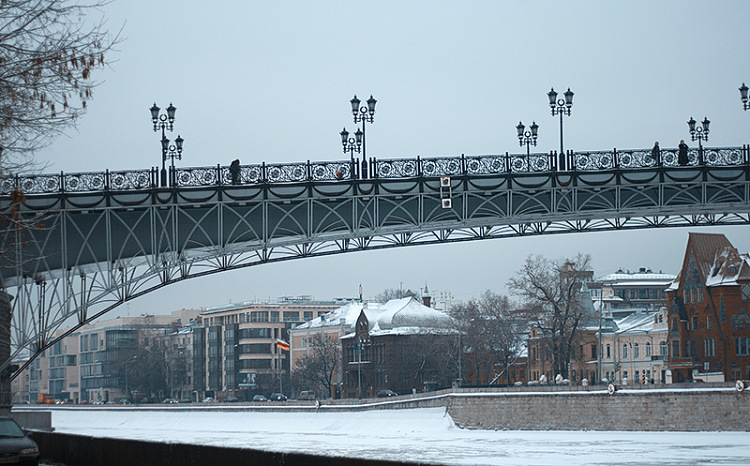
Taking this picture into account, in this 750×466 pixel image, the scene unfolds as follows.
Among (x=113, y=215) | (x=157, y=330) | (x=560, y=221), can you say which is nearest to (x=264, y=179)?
(x=113, y=215)

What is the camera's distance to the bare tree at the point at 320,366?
4747 inches

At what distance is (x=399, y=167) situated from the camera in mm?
46531

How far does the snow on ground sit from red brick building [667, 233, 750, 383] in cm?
2079

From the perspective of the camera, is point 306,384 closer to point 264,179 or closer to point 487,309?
point 487,309

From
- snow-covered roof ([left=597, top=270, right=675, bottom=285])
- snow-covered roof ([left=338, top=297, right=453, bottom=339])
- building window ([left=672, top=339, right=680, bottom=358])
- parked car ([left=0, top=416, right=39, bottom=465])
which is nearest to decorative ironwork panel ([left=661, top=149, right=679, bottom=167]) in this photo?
parked car ([left=0, top=416, right=39, bottom=465])

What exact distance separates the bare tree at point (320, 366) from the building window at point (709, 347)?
44458 mm

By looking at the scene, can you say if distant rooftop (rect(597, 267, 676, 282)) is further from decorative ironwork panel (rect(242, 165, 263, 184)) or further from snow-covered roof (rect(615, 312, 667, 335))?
decorative ironwork panel (rect(242, 165, 263, 184))

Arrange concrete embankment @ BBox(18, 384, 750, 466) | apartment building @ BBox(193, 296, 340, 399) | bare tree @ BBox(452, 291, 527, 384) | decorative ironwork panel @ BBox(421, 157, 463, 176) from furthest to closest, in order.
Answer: apartment building @ BBox(193, 296, 340, 399), bare tree @ BBox(452, 291, 527, 384), decorative ironwork panel @ BBox(421, 157, 463, 176), concrete embankment @ BBox(18, 384, 750, 466)

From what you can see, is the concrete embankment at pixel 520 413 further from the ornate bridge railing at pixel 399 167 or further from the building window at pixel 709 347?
the building window at pixel 709 347

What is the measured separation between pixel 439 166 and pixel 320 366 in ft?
255

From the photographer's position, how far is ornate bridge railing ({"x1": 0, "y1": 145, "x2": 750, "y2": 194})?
147 ft

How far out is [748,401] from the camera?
53.7m

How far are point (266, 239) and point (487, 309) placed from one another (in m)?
60.3

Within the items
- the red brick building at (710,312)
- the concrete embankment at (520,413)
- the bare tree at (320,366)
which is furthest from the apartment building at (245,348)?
the red brick building at (710,312)
